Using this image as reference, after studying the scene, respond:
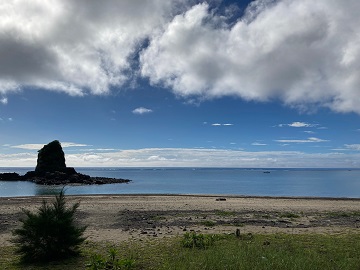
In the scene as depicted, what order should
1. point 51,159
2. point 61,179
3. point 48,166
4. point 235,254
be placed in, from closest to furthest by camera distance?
point 235,254 → point 61,179 → point 48,166 → point 51,159

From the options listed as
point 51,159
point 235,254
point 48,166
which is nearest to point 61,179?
point 48,166

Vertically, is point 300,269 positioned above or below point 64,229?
below

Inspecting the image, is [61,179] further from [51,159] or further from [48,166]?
[51,159]

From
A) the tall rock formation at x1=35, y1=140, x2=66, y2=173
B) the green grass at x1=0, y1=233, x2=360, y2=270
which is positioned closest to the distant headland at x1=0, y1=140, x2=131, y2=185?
the tall rock formation at x1=35, y1=140, x2=66, y2=173

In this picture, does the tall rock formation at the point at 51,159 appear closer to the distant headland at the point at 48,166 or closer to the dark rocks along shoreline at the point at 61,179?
the distant headland at the point at 48,166

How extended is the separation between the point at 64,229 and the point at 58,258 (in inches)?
40.2

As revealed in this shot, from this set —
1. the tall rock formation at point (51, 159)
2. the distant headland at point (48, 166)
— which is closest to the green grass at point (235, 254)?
the distant headland at point (48, 166)

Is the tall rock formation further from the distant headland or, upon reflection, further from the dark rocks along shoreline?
the dark rocks along shoreline

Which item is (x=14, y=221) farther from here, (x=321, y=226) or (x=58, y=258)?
(x=321, y=226)

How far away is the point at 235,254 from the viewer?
36.3 ft

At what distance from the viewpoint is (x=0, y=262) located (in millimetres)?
11086

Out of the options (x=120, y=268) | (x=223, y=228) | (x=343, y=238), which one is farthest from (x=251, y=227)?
(x=120, y=268)

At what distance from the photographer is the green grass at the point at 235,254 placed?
9.92 meters

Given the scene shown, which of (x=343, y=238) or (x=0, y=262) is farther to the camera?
(x=343, y=238)
